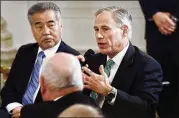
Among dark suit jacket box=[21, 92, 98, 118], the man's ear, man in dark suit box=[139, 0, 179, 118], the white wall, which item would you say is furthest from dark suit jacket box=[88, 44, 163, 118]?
the white wall

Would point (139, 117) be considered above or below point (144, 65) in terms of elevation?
below

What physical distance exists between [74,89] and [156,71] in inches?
33.8

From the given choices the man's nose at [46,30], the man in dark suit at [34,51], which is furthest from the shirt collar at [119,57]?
the man's nose at [46,30]

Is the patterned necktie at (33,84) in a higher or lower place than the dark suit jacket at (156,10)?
lower

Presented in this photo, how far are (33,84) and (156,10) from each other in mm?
1202

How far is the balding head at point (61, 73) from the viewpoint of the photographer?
228 centimetres

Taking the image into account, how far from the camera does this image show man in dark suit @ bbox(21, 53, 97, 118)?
225cm

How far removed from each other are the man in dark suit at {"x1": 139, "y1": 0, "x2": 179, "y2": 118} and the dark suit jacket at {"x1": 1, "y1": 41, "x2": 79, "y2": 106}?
2.79 feet

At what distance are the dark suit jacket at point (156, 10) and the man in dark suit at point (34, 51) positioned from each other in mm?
841

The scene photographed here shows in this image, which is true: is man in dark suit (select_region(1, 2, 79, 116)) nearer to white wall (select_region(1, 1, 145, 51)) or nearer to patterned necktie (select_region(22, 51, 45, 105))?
patterned necktie (select_region(22, 51, 45, 105))

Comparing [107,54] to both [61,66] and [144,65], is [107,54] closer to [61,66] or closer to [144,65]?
[144,65]

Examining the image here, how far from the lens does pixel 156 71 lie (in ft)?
9.82

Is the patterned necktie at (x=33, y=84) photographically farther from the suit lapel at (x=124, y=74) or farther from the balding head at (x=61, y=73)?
the balding head at (x=61, y=73)

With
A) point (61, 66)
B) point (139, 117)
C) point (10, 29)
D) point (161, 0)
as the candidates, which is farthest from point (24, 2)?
point (61, 66)
